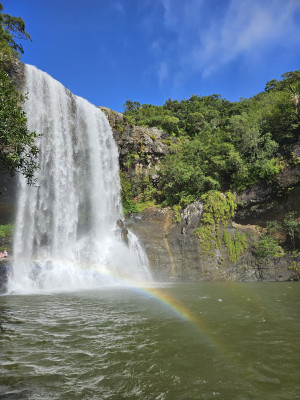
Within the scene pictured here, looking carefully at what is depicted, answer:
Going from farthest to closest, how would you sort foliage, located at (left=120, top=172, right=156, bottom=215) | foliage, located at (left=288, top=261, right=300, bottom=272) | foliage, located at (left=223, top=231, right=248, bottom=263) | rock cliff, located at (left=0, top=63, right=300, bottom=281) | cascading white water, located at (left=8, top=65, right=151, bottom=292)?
foliage, located at (left=120, top=172, right=156, bottom=215)
foliage, located at (left=223, top=231, right=248, bottom=263)
rock cliff, located at (left=0, top=63, right=300, bottom=281)
foliage, located at (left=288, top=261, right=300, bottom=272)
cascading white water, located at (left=8, top=65, right=151, bottom=292)

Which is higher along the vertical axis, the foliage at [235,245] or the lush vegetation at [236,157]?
the lush vegetation at [236,157]

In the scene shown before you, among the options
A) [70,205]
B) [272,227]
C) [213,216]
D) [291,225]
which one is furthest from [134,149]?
[291,225]

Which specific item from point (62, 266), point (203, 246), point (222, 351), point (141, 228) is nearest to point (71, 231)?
point (62, 266)

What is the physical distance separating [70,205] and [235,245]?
13.0 meters

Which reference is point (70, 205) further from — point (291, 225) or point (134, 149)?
point (291, 225)

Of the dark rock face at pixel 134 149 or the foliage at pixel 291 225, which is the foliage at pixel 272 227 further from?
the dark rock face at pixel 134 149

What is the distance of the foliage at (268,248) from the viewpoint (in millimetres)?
18094

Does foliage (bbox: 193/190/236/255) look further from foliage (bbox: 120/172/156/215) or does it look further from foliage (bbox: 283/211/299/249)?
foliage (bbox: 120/172/156/215)

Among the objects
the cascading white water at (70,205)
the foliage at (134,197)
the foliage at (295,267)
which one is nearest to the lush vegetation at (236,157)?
the foliage at (134,197)

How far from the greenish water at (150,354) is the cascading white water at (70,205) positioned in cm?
888

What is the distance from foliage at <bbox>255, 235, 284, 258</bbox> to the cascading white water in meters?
8.23

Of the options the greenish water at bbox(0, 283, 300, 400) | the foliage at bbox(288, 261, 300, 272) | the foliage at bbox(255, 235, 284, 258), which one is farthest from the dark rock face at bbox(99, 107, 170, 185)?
the greenish water at bbox(0, 283, 300, 400)

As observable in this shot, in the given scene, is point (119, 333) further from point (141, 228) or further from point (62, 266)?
point (141, 228)

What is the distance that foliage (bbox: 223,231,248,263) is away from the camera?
18.8m
